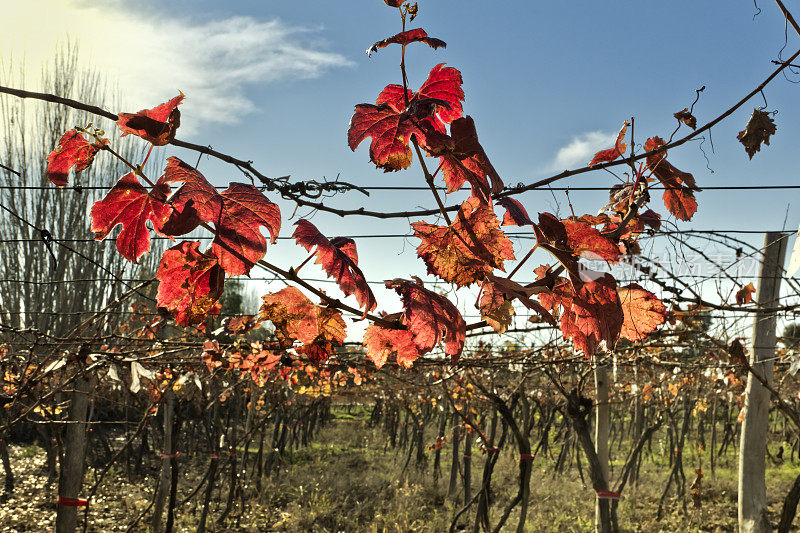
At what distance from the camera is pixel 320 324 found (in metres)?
0.69

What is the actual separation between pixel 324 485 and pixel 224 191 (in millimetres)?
9082

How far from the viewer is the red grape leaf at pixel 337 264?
561 millimetres

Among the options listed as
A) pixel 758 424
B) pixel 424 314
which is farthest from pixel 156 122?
pixel 758 424

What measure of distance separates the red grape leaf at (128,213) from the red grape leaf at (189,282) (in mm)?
29

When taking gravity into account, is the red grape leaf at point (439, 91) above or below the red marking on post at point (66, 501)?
above

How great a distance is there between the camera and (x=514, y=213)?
59 cm

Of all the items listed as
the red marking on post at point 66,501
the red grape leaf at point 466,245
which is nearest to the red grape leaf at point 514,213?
the red grape leaf at point 466,245

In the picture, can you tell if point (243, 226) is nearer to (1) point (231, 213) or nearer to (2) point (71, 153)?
(1) point (231, 213)

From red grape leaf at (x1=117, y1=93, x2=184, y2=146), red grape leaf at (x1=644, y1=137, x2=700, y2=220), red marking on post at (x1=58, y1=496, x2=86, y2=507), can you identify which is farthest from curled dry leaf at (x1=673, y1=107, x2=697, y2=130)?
red marking on post at (x1=58, y1=496, x2=86, y2=507)

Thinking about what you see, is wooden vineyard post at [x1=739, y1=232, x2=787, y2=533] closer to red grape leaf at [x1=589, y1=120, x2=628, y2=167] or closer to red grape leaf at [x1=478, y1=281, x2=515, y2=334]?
red grape leaf at [x1=589, y1=120, x2=628, y2=167]

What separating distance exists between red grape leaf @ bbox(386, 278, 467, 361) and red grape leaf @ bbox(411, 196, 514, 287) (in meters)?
0.03

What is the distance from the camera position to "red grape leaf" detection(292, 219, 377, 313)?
56 cm

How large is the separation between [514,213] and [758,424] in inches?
166

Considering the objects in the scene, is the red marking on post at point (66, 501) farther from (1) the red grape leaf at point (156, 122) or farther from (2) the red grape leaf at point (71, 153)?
(1) the red grape leaf at point (156, 122)
